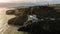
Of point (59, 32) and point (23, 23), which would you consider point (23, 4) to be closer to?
point (23, 23)

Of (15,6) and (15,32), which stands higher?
(15,6)

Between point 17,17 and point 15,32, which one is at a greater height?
point 17,17

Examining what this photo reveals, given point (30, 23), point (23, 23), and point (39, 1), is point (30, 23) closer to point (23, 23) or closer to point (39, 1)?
point (23, 23)

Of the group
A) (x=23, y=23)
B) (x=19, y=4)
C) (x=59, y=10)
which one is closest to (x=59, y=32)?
(x=59, y=10)

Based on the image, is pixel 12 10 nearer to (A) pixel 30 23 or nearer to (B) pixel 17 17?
(B) pixel 17 17

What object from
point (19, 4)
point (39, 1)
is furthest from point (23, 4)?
point (39, 1)

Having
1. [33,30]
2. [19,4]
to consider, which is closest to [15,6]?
[19,4]

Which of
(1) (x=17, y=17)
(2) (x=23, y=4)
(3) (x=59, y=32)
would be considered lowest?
(3) (x=59, y=32)
